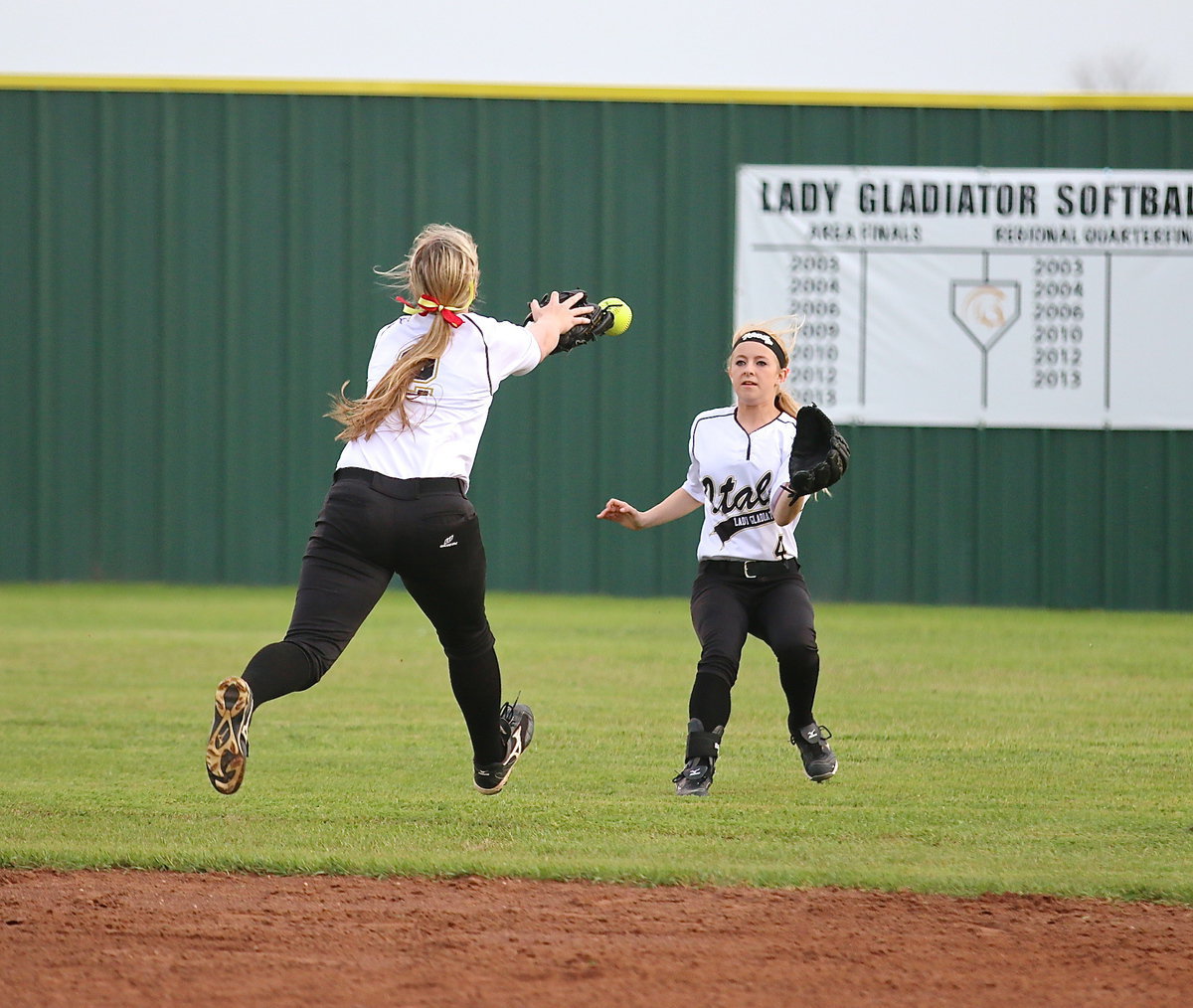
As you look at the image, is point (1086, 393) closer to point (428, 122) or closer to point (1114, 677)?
point (1114, 677)

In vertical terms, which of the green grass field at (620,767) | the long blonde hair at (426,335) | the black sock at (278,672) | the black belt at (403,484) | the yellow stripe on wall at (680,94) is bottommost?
the green grass field at (620,767)

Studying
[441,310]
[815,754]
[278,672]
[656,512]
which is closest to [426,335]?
[441,310]

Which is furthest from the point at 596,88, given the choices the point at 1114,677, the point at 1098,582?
the point at 1114,677

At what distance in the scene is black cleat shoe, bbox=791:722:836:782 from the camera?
598 centimetres

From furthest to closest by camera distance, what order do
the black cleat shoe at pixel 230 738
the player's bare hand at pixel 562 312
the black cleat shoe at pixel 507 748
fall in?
1. the black cleat shoe at pixel 507 748
2. the player's bare hand at pixel 562 312
3. the black cleat shoe at pixel 230 738

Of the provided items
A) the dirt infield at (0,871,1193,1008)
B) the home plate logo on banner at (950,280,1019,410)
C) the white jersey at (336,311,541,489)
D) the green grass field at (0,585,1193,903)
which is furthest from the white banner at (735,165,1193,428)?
the dirt infield at (0,871,1193,1008)

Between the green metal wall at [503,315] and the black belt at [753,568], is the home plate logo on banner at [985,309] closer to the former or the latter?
the green metal wall at [503,315]

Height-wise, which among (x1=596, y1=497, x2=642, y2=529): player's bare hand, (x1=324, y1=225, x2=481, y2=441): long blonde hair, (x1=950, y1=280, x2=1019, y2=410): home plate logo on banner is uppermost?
(x1=950, y1=280, x2=1019, y2=410): home plate logo on banner

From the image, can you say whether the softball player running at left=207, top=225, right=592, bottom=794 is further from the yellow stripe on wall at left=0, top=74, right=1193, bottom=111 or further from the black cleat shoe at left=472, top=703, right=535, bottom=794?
the yellow stripe on wall at left=0, top=74, right=1193, bottom=111

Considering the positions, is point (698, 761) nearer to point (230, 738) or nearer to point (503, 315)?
point (230, 738)

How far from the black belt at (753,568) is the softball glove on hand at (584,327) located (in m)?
1.10

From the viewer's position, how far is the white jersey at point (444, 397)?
→ 15.5 feet

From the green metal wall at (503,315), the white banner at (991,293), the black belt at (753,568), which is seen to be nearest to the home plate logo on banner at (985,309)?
the white banner at (991,293)

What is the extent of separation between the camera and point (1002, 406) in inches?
555
